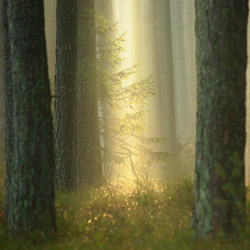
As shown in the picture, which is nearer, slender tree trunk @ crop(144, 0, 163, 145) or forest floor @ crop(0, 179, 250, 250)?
forest floor @ crop(0, 179, 250, 250)

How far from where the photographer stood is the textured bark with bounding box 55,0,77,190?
8.27 metres

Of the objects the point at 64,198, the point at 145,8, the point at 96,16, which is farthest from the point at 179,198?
the point at 145,8

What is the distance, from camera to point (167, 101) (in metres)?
19.4

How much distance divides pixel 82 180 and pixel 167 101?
10.4 metres

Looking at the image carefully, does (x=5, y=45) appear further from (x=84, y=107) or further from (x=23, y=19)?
(x=84, y=107)

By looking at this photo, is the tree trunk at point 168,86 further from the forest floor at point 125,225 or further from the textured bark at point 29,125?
the textured bark at point 29,125

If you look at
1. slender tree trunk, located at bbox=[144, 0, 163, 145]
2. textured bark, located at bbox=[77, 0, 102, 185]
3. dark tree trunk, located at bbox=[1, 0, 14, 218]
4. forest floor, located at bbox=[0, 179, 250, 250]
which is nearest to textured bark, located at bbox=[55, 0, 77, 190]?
forest floor, located at bbox=[0, 179, 250, 250]

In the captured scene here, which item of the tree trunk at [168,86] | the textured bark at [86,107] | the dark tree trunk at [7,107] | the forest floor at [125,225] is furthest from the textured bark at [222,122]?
the tree trunk at [168,86]

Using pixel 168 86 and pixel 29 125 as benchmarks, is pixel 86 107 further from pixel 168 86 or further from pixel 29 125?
pixel 168 86

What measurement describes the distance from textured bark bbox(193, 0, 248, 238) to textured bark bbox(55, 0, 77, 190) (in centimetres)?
444

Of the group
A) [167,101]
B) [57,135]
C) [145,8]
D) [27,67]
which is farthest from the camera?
[145,8]

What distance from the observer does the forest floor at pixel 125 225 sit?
4.65 meters

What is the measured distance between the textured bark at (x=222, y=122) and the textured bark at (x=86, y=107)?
19.2 ft

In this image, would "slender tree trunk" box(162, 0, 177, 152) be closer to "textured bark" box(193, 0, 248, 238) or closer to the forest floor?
the forest floor
